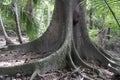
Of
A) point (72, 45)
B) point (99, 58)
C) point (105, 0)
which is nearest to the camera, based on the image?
point (105, 0)

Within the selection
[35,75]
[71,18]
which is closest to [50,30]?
[71,18]

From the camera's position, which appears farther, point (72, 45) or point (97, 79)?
point (72, 45)

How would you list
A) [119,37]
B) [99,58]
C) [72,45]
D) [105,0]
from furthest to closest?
[119,37] < [99,58] < [72,45] < [105,0]

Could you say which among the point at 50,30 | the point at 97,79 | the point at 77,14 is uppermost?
the point at 77,14

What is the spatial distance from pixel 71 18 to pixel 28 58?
1.78 m

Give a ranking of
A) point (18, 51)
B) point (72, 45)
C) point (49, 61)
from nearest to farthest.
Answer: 1. point (49, 61)
2. point (72, 45)
3. point (18, 51)

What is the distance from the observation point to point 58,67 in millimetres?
6125

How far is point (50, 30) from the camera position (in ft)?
24.3

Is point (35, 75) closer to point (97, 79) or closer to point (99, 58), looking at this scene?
point (97, 79)

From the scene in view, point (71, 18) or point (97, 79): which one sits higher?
point (71, 18)

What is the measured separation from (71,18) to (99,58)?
5.04 ft

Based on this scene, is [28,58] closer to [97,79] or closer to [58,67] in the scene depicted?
[58,67]

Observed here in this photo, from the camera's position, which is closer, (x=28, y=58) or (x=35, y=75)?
(x=35, y=75)

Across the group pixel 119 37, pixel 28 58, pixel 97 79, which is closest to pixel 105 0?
pixel 97 79
